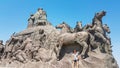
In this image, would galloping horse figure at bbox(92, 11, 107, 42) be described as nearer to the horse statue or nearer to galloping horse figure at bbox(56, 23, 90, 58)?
galloping horse figure at bbox(56, 23, 90, 58)

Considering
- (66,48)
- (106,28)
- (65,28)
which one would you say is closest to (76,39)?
(66,48)

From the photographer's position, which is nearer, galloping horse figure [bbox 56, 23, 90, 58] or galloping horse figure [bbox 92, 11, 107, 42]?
galloping horse figure [bbox 56, 23, 90, 58]

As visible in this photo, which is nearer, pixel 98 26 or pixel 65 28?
pixel 98 26

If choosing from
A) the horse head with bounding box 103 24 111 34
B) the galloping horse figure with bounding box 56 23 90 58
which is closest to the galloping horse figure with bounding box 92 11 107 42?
the horse head with bounding box 103 24 111 34

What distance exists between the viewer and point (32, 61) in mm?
18422

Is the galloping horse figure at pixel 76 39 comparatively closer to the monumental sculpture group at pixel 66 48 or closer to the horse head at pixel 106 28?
the monumental sculpture group at pixel 66 48

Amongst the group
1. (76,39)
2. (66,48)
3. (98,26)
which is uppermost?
(98,26)

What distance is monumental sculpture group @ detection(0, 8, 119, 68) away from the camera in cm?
1716

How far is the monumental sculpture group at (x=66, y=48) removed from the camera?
17.2 meters

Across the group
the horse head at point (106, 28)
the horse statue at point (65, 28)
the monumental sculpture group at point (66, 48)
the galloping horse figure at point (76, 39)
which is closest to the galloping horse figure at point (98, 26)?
the monumental sculpture group at point (66, 48)

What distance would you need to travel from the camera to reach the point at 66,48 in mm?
18312

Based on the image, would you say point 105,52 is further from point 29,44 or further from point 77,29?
point 29,44

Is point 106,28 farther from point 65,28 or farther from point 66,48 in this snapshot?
point 66,48

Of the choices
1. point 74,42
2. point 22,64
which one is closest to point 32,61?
point 22,64
